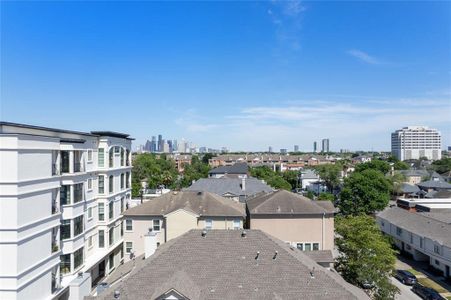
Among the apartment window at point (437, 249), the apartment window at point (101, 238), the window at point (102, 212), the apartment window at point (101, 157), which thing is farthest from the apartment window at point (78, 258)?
the apartment window at point (437, 249)

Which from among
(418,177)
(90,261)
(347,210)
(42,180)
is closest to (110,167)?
(90,261)

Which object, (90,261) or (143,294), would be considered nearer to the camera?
(143,294)

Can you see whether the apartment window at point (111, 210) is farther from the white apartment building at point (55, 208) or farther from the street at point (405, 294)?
the street at point (405, 294)

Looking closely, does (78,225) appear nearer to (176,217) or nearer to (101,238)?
(101,238)

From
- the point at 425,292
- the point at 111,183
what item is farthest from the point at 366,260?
the point at 111,183

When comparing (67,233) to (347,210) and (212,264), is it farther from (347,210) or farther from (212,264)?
(347,210)
